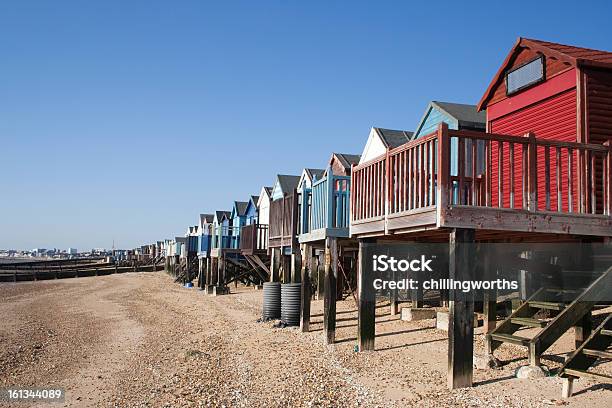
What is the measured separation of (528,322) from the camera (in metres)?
9.03

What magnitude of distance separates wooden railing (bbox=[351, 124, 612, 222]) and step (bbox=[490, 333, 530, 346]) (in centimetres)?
202

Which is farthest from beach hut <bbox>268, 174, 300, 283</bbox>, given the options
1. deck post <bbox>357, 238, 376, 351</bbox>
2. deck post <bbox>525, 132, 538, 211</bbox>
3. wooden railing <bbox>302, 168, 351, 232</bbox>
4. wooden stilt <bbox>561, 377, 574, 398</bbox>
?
wooden stilt <bbox>561, 377, 574, 398</bbox>

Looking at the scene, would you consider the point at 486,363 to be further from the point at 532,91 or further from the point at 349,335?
the point at 532,91

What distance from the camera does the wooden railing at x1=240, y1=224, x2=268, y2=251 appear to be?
26.8 m

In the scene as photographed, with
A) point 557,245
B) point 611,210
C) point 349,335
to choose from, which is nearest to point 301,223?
point 349,335

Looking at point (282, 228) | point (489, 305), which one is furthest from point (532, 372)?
point (282, 228)

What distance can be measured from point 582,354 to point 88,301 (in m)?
26.0

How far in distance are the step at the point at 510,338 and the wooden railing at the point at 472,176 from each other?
79.7 inches

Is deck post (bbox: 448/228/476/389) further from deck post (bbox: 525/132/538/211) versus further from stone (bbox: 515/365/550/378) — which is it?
deck post (bbox: 525/132/538/211)

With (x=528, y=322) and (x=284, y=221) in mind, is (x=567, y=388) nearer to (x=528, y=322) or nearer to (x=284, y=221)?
(x=528, y=322)

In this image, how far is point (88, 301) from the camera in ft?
93.8

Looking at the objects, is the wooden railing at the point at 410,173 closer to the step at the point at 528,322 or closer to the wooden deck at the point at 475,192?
the wooden deck at the point at 475,192

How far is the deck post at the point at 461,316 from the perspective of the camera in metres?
8.16

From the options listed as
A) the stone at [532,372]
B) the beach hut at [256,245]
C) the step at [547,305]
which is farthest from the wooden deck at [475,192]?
the beach hut at [256,245]
